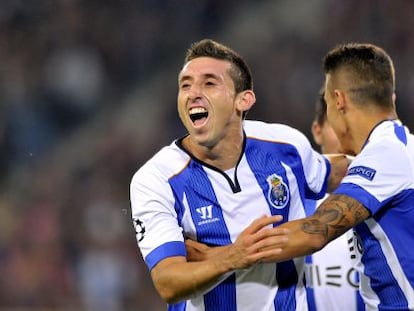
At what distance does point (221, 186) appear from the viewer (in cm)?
456

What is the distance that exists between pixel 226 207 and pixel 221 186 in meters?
0.11

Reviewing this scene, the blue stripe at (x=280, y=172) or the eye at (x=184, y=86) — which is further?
the eye at (x=184, y=86)

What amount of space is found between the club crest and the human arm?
1.15ft

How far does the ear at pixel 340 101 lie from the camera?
4562mm

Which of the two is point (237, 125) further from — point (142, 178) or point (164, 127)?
point (164, 127)

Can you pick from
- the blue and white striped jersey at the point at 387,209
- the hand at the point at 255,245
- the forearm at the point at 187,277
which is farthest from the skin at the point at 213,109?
the blue and white striped jersey at the point at 387,209

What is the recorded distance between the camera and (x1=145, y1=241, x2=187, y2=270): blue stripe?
4.30 m

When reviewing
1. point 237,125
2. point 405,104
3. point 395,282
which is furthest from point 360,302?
point 405,104

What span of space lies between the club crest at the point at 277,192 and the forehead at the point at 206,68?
53 centimetres

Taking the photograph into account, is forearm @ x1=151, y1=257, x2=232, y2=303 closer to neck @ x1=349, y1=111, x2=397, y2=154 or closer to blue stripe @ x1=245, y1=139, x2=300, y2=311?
blue stripe @ x1=245, y1=139, x2=300, y2=311

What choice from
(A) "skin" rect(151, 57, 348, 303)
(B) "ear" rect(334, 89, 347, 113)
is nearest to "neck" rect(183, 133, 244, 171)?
(A) "skin" rect(151, 57, 348, 303)

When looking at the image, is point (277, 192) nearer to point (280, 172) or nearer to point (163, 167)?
point (280, 172)

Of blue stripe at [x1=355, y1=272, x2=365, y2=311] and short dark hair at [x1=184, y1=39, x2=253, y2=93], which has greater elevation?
short dark hair at [x1=184, y1=39, x2=253, y2=93]

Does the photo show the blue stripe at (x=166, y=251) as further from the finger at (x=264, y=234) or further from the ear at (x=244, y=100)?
the ear at (x=244, y=100)
